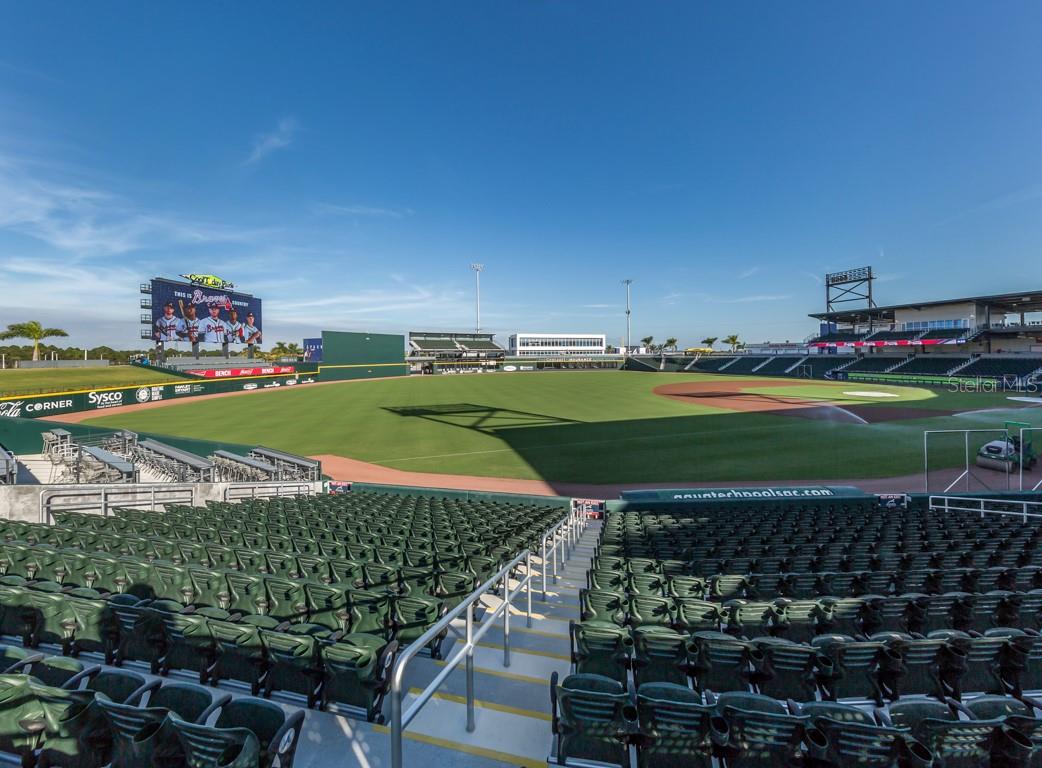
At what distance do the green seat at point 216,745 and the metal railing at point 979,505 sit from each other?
59.2 feet

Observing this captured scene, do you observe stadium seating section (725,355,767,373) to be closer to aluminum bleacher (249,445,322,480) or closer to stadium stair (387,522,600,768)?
aluminum bleacher (249,445,322,480)

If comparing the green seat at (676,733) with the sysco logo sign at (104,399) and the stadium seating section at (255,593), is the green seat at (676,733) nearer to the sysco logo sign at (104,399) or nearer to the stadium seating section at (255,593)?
the stadium seating section at (255,593)

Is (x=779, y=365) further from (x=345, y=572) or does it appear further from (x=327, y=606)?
(x=327, y=606)

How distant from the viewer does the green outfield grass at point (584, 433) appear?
2291 cm

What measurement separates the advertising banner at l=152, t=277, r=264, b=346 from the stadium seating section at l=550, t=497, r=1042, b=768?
68014 mm

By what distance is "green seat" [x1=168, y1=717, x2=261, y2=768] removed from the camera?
277 cm

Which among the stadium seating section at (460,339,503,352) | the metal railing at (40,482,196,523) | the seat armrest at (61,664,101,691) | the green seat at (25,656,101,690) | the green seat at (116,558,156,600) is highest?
the stadium seating section at (460,339,503,352)

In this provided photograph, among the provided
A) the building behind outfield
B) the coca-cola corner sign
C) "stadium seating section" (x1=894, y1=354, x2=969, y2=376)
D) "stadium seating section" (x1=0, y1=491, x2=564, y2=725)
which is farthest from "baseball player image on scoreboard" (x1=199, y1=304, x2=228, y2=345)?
"stadium seating section" (x1=894, y1=354, x2=969, y2=376)

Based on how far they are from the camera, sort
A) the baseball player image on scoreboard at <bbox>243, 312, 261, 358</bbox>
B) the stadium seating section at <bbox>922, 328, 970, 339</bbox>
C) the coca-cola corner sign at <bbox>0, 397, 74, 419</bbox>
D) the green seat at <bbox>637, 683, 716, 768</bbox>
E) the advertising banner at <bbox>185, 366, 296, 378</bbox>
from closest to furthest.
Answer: the green seat at <bbox>637, 683, 716, 768</bbox> < the coca-cola corner sign at <bbox>0, 397, 74, 419</bbox> < the advertising banner at <bbox>185, 366, 296, 378</bbox> < the stadium seating section at <bbox>922, 328, 970, 339</bbox> < the baseball player image on scoreboard at <bbox>243, 312, 261, 358</bbox>

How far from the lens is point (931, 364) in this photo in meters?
67.9

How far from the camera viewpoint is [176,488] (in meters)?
16.0

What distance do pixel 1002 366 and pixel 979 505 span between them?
204ft

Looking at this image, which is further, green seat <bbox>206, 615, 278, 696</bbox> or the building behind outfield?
the building behind outfield

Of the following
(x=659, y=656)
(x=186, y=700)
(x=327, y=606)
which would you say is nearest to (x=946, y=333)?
(x=659, y=656)
